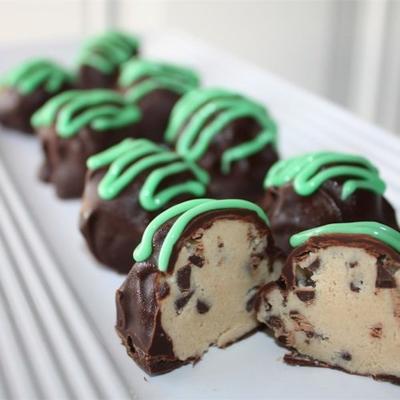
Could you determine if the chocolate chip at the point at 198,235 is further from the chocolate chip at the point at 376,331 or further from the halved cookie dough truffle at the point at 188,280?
the chocolate chip at the point at 376,331

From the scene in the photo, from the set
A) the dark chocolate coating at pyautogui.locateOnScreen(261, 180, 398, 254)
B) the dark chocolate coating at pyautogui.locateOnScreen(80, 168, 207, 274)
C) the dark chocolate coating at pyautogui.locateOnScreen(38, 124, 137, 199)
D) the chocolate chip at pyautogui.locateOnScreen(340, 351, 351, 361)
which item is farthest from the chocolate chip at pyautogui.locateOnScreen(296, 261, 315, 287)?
the dark chocolate coating at pyautogui.locateOnScreen(38, 124, 137, 199)

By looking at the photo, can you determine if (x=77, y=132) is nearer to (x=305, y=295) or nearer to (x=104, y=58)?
(x=104, y=58)

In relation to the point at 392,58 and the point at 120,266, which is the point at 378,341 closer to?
the point at 120,266

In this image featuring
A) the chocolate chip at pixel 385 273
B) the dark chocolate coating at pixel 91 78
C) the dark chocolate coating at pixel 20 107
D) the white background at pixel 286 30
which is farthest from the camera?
the white background at pixel 286 30

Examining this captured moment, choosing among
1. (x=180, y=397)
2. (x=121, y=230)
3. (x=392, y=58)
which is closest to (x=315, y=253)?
(x=180, y=397)

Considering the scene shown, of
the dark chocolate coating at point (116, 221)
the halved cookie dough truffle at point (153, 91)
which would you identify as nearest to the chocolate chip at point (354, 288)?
the dark chocolate coating at point (116, 221)

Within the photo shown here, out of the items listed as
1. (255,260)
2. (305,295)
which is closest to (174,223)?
(255,260)
